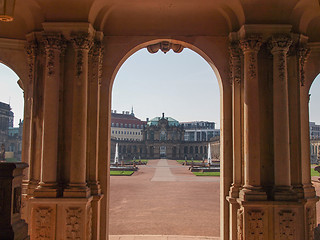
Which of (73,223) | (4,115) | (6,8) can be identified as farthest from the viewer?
(4,115)

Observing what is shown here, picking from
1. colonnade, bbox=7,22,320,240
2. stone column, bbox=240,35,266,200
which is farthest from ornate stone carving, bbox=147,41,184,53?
stone column, bbox=240,35,266,200

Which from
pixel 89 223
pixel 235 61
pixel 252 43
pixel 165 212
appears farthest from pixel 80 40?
pixel 165 212

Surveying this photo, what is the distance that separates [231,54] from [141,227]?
277 inches

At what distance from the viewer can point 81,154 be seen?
8.02 m

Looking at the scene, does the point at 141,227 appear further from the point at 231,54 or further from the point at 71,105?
the point at 231,54

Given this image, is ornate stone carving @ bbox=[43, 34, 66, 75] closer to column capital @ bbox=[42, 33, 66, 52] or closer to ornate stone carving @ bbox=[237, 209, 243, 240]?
column capital @ bbox=[42, 33, 66, 52]

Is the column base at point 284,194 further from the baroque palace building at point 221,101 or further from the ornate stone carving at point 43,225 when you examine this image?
the ornate stone carving at point 43,225

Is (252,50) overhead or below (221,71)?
overhead

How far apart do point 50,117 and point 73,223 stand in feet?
9.22

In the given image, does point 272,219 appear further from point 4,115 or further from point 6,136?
point 6,136

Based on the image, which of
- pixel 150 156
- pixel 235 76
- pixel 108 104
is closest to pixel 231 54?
pixel 235 76

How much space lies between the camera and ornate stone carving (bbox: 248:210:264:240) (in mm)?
7688

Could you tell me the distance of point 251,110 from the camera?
8188 mm

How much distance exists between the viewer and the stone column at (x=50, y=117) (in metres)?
7.84
